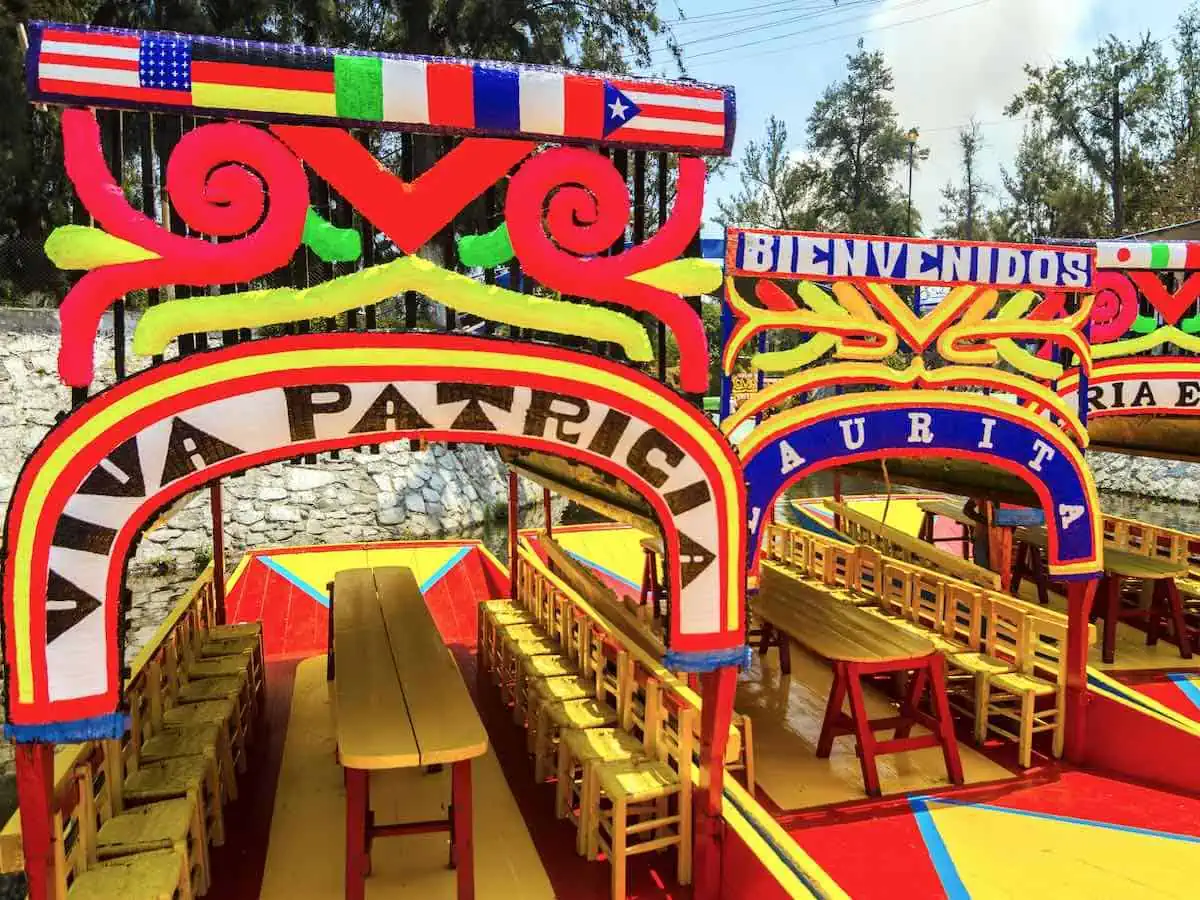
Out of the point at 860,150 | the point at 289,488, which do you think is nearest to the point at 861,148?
the point at 860,150

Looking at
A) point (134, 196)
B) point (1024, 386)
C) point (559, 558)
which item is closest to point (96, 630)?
point (559, 558)

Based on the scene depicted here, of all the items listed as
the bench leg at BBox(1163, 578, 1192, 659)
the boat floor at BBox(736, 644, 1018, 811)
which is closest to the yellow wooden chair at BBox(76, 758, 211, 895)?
the boat floor at BBox(736, 644, 1018, 811)

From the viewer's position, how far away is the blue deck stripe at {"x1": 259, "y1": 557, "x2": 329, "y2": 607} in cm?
1059

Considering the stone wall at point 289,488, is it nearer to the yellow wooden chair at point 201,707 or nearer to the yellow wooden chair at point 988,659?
the yellow wooden chair at point 201,707

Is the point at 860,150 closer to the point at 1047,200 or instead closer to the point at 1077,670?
the point at 1047,200

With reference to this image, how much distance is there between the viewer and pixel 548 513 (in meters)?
8.71

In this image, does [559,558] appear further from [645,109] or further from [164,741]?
[645,109]

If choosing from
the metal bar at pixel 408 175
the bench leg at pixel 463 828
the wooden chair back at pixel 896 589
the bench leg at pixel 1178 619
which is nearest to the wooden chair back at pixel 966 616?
the wooden chair back at pixel 896 589

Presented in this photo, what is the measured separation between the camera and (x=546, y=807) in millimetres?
5652

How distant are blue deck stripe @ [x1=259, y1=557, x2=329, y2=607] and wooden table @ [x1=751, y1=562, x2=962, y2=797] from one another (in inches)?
221

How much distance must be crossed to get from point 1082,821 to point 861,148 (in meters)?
43.1

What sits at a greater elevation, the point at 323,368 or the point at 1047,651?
the point at 323,368

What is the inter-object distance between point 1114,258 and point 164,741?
7855mm

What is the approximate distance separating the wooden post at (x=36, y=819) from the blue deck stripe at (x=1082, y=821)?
5111mm
